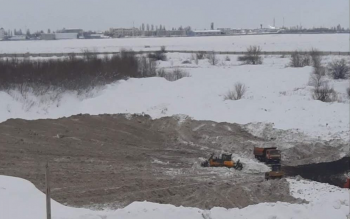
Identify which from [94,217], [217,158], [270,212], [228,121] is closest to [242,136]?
[228,121]

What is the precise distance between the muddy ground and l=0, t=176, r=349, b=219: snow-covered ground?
3.42 ft

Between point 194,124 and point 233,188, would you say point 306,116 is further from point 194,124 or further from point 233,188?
point 233,188

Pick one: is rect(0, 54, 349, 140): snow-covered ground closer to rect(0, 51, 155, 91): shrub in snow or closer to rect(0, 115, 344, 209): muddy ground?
rect(0, 51, 155, 91): shrub in snow

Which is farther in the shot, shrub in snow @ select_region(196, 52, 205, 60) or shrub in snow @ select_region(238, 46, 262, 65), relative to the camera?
shrub in snow @ select_region(196, 52, 205, 60)

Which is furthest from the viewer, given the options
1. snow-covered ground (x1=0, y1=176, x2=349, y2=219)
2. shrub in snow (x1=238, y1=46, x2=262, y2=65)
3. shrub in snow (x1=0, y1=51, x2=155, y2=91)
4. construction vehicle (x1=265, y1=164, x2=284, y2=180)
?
shrub in snow (x1=238, y1=46, x2=262, y2=65)

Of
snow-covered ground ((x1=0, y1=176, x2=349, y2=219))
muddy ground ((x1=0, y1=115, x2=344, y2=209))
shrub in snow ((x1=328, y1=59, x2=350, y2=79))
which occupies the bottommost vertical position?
muddy ground ((x1=0, y1=115, x2=344, y2=209))

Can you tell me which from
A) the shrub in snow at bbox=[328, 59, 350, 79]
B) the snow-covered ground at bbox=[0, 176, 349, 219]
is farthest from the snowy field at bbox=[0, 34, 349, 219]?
the shrub in snow at bbox=[328, 59, 350, 79]

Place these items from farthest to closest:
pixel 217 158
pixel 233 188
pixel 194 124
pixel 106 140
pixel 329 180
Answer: pixel 194 124 → pixel 106 140 → pixel 217 158 → pixel 329 180 → pixel 233 188

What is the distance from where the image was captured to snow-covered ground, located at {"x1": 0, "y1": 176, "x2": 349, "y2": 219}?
11.5 meters

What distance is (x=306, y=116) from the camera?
25.8 m

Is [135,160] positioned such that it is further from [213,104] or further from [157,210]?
[213,104]

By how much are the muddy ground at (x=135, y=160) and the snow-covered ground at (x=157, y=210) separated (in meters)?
1.04

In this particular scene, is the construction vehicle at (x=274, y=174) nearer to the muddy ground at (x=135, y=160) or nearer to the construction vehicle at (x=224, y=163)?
the muddy ground at (x=135, y=160)

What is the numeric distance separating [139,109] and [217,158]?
11.9 meters
